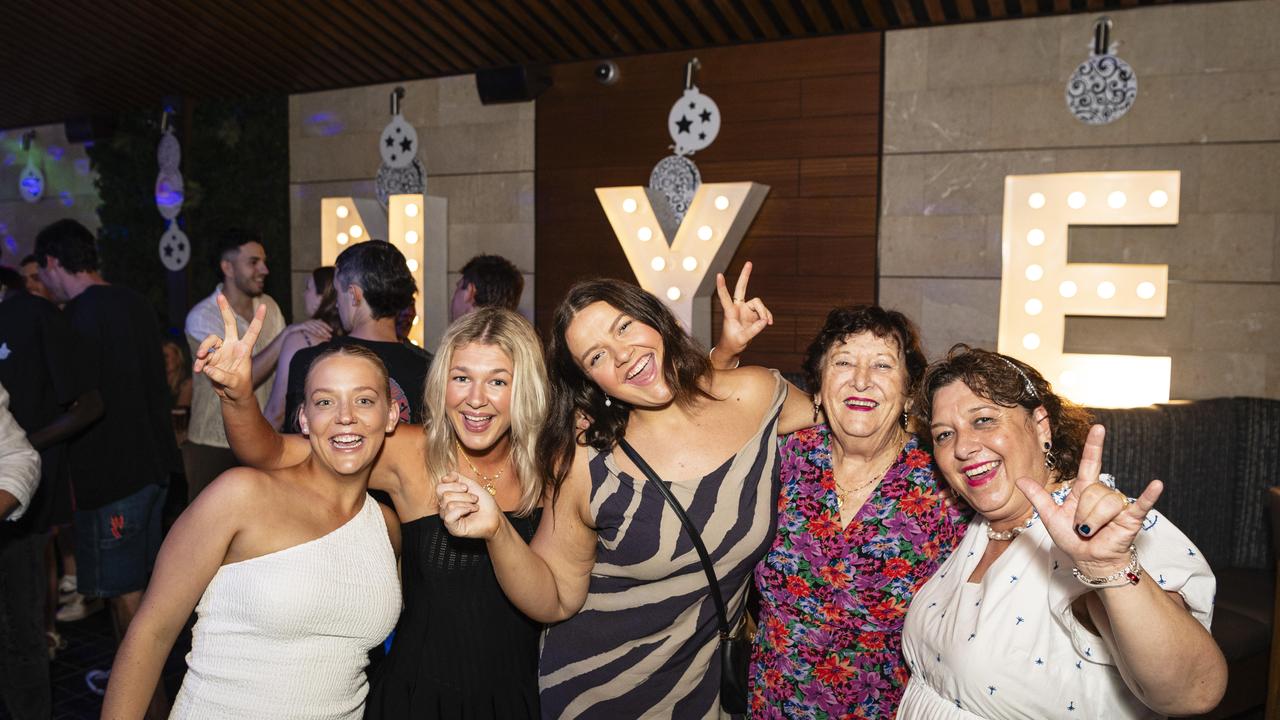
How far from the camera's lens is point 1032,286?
178 inches

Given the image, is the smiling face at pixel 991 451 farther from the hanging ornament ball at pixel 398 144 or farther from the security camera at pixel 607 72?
the hanging ornament ball at pixel 398 144

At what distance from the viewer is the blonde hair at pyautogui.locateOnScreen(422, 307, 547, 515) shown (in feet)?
7.33

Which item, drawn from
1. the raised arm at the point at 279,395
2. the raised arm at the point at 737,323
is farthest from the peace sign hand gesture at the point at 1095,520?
the raised arm at the point at 279,395

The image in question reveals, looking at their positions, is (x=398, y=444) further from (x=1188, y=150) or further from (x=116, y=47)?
(x=116, y=47)

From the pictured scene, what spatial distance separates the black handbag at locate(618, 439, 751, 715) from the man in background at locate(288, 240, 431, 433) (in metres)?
1.22

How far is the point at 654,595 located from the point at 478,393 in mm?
654

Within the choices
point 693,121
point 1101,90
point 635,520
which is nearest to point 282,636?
point 635,520

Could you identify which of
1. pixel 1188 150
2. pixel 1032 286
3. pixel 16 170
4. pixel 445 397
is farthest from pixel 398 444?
pixel 16 170

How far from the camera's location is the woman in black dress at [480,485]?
2.13 metres

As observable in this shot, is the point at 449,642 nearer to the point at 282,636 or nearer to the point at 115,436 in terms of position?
the point at 282,636

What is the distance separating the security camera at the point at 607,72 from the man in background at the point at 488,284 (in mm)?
1604

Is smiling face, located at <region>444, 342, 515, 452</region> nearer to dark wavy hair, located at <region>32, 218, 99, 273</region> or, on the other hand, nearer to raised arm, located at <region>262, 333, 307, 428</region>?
raised arm, located at <region>262, 333, 307, 428</region>

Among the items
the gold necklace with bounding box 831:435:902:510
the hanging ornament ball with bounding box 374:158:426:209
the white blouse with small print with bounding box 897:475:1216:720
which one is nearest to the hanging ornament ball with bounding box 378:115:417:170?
the hanging ornament ball with bounding box 374:158:426:209

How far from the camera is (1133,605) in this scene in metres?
1.37
